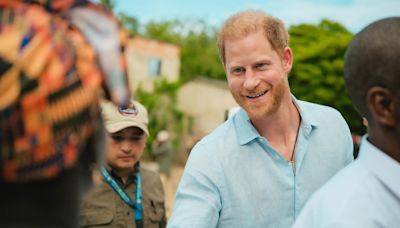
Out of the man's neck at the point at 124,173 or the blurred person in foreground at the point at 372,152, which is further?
the man's neck at the point at 124,173

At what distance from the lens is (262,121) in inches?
118

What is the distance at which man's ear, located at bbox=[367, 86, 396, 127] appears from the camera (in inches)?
72.1

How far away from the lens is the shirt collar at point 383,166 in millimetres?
1812

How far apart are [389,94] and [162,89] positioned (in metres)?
30.1

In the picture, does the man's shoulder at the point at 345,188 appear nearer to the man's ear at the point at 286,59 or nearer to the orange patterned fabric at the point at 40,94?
the orange patterned fabric at the point at 40,94

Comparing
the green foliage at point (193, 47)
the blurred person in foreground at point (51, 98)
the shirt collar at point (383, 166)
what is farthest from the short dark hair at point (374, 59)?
the green foliage at point (193, 47)

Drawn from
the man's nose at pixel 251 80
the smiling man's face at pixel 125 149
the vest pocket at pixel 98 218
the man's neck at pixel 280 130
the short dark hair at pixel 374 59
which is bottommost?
the vest pocket at pixel 98 218

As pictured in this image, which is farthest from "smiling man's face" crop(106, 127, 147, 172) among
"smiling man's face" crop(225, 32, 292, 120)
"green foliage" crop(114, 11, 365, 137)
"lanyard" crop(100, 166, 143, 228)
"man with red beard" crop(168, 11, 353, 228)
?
"green foliage" crop(114, 11, 365, 137)

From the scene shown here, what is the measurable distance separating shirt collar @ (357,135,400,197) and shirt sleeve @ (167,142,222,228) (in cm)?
93

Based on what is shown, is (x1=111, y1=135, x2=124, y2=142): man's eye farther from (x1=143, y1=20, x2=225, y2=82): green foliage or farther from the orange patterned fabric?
(x1=143, y1=20, x2=225, y2=82): green foliage

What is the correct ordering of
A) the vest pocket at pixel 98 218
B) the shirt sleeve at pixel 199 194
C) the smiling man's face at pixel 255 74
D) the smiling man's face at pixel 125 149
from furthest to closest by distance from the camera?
the smiling man's face at pixel 125 149
the vest pocket at pixel 98 218
the smiling man's face at pixel 255 74
the shirt sleeve at pixel 199 194

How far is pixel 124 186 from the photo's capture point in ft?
13.9

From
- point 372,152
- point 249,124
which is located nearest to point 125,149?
point 249,124

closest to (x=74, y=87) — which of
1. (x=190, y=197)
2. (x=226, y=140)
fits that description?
(x=190, y=197)
